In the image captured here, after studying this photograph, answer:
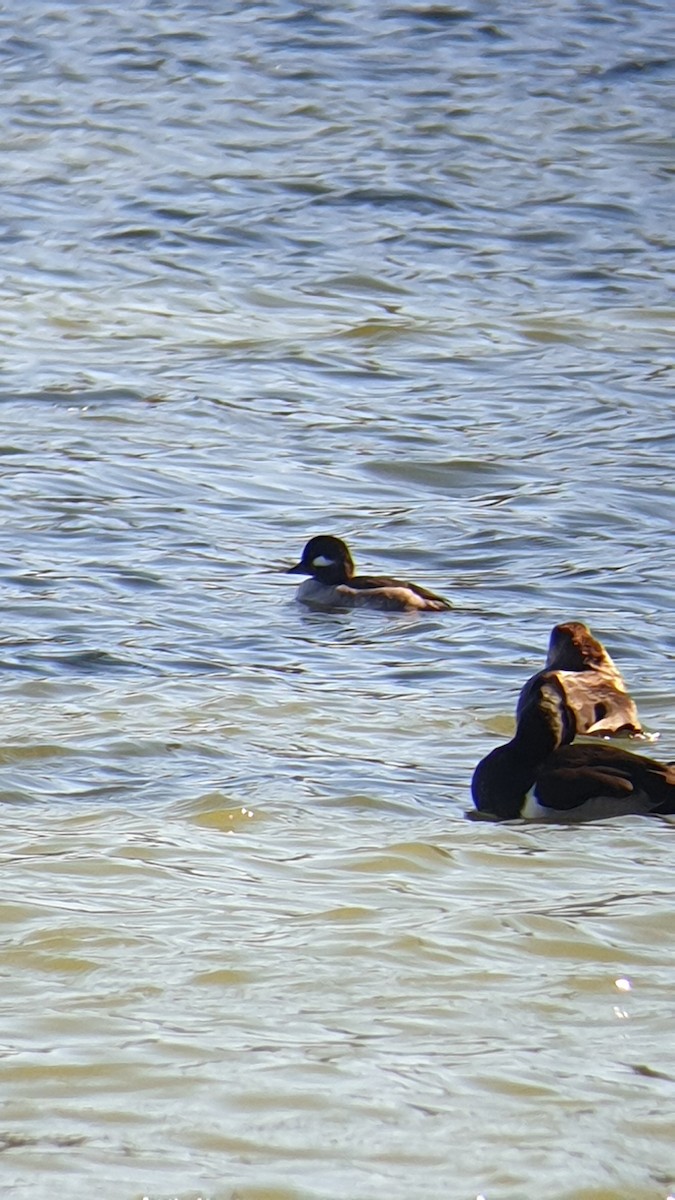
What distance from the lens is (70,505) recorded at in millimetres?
12320

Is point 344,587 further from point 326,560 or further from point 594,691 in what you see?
point 594,691

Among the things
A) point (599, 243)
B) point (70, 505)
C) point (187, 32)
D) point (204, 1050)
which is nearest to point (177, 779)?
point (204, 1050)

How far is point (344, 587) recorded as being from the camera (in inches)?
410

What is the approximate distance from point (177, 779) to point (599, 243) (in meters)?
12.7

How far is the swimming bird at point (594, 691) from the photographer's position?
27.0 feet

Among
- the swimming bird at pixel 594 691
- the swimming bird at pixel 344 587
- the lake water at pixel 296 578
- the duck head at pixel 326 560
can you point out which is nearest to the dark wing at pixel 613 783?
the lake water at pixel 296 578

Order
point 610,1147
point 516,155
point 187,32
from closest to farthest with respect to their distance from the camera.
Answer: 1. point 610,1147
2. point 516,155
3. point 187,32

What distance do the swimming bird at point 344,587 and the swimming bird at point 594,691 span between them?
1.60 metres

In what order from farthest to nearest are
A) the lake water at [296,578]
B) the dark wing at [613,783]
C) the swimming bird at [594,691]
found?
the swimming bird at [594,691] → the dark wing at [613,783] → the lake water at [296,578]

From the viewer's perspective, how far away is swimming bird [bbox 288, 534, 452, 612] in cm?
1034

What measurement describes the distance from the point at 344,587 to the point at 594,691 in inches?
91.4

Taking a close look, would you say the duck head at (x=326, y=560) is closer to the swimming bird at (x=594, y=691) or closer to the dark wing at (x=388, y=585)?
the dark wing at (x=388, y=585)

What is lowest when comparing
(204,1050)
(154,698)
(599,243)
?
(599,243)

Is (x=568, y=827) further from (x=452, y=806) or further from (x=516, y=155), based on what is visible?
(x=516, y=155)
